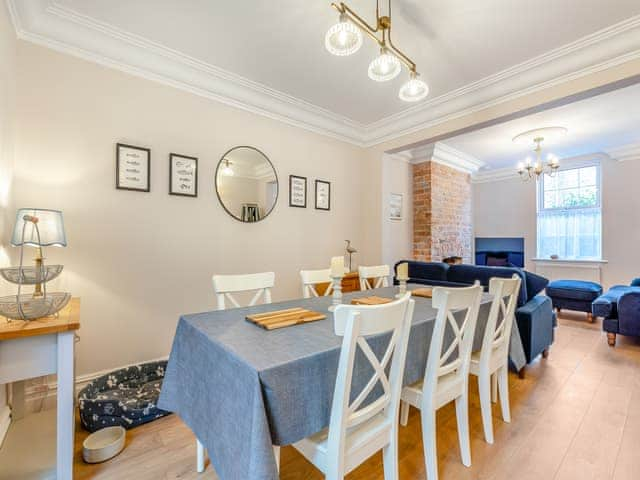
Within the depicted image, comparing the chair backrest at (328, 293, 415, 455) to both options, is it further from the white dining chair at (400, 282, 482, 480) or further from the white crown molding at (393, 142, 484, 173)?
the white crown molding at (393, 142, 484, 173)

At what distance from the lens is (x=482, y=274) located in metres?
2.77

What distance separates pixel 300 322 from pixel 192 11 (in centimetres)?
207

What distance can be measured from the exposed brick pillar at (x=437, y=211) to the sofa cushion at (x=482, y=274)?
153 cm

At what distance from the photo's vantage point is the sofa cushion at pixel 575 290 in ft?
13.6

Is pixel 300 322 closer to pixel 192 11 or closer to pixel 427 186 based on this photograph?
pixel 192 11

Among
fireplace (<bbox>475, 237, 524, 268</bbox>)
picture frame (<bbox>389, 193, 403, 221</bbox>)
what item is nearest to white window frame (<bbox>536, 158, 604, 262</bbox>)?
fireplace (<bbox>475, 237, 524, 268</bbox>)

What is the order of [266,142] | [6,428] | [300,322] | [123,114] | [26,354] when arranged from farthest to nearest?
[266,142] < [123,114] < [6,428] < [300,322] < [26,354]

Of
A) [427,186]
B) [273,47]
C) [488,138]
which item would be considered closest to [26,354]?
[273,47]

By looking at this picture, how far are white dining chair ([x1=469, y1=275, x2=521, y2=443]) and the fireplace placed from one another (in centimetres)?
464

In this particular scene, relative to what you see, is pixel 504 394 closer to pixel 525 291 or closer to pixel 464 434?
pixel 464 434

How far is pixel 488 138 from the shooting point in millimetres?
4223

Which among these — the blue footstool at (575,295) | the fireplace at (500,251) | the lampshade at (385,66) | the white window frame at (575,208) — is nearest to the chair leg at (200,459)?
the lampshade at (385,66)

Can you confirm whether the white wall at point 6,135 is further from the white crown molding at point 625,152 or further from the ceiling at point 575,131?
the white crown molding at point 625,152

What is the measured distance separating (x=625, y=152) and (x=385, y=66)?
5.27 meters
